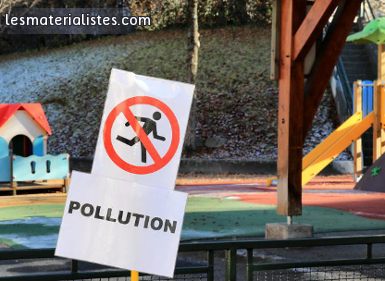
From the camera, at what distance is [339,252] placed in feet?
30.3

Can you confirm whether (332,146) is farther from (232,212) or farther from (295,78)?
(295,78)

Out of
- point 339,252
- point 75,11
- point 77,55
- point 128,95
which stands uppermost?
point 75,11

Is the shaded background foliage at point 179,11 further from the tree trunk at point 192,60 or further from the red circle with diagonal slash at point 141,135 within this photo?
the red circle with diagonal slash at point 141,135

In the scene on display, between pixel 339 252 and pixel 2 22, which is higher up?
pixel 2 22

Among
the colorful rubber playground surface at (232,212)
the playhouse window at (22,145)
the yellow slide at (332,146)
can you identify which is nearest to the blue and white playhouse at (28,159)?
the playhouse window at (22,145)

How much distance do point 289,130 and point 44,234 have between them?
3.51 metres

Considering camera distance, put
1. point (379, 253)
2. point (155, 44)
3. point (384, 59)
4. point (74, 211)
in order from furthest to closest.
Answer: point (155, 44), point (384, 59), point (379, 253), point (74, 211)

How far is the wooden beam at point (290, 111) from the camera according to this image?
378 inches

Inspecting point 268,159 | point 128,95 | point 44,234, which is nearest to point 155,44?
point 268,159

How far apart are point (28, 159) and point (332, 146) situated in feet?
22.3

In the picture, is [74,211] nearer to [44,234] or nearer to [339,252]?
[339,252]

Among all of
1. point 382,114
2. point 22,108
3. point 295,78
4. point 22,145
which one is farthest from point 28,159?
point 295,78

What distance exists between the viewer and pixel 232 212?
13023mm

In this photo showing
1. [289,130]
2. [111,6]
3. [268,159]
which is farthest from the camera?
[111,6]
